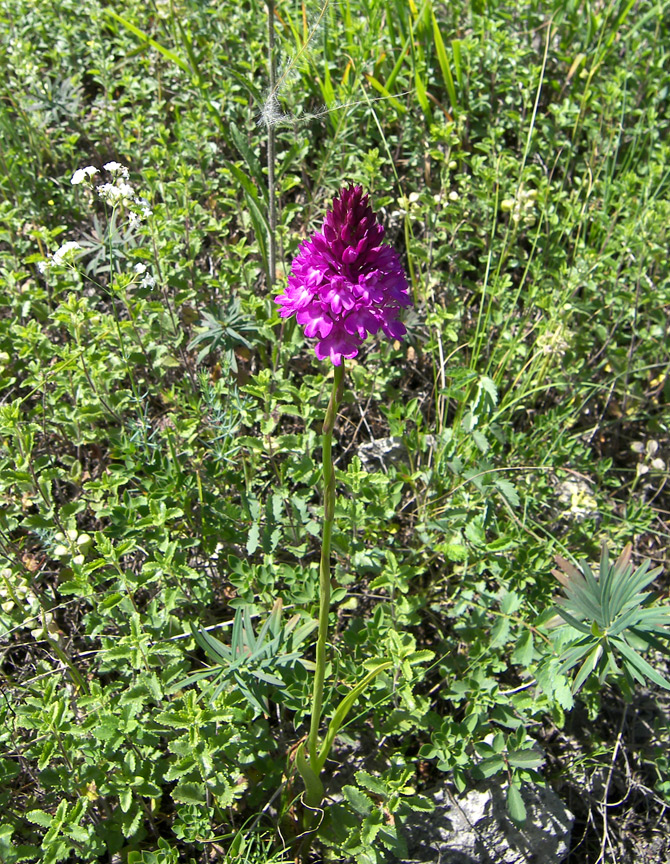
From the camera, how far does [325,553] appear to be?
5.59 ft

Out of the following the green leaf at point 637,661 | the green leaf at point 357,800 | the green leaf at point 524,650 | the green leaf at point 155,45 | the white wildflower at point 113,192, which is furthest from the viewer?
the green leaf at point 155,45

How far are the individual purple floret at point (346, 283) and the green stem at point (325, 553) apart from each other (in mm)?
106

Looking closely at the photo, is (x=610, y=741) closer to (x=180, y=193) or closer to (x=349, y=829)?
(x=349, y=829)

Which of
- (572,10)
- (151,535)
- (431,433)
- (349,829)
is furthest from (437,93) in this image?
(349,829)

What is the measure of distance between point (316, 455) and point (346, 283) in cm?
132

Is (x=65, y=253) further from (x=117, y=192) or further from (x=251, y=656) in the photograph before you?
(x=251, y=656)

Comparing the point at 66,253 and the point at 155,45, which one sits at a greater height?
the point at 155,45

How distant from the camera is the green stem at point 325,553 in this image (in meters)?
1.56

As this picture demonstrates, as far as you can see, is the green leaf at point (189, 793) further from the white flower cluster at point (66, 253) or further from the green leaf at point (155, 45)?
the green leaf at point (155, 45)

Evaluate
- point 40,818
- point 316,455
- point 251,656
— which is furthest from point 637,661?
point 40,818

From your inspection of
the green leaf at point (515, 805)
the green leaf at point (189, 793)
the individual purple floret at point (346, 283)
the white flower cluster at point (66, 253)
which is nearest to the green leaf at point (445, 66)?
the white flower cluster at point (66, 253)

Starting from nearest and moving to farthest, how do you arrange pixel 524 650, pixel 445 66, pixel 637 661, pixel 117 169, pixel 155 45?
pixel 637 661, pixel 524 650, pixel 117 169, pixel 155 45, pixel 445 66

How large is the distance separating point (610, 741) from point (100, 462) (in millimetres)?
2348

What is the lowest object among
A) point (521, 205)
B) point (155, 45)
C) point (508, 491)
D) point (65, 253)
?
point (508, 491)
